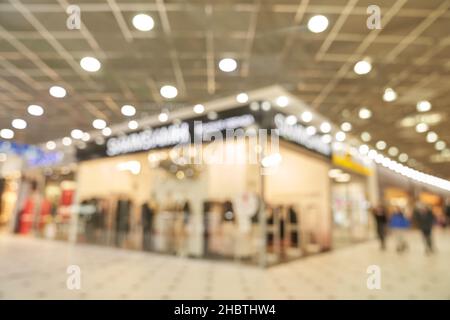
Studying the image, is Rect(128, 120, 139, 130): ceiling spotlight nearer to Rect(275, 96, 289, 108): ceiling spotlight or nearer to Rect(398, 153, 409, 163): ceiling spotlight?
Rect(275, 96, 289, 108): ceiling spotlight

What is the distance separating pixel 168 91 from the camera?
6.29 m

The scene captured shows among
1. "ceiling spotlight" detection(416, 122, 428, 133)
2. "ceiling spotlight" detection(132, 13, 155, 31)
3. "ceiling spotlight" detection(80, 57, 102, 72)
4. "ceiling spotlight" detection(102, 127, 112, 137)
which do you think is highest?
"ceiling spotlight" detection(80, 57, 102, 72)

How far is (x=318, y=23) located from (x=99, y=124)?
6686mm

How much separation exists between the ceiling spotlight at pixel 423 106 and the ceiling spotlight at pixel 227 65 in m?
4.56

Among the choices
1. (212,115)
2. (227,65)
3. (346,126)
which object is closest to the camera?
(227,65)

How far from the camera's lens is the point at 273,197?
A: 9672 millimetres

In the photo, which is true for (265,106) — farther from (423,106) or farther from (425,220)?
(425,220)

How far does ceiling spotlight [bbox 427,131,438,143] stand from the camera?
9.55 metres

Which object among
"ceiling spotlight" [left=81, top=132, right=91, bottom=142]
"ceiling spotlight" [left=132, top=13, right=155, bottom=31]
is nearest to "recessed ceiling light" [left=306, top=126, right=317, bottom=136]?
"ceiling spotlight" [left=132, top=13, right=155, bottom=31]

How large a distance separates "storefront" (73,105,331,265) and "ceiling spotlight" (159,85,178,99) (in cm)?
97

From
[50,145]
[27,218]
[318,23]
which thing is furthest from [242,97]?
[27,218]

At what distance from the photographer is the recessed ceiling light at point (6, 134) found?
921cm

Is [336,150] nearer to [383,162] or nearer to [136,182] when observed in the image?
Result: [383,162]
